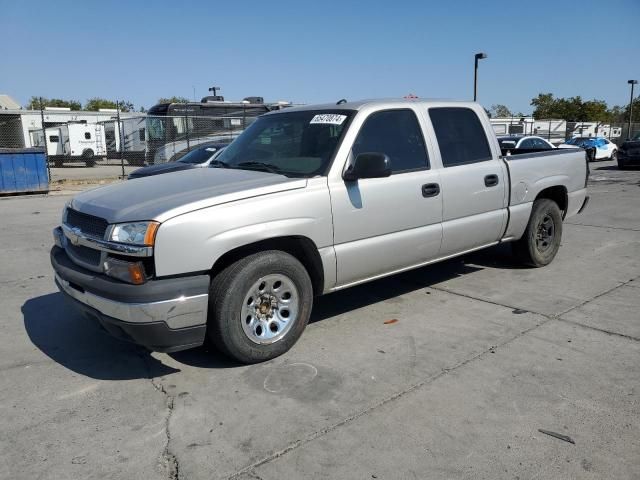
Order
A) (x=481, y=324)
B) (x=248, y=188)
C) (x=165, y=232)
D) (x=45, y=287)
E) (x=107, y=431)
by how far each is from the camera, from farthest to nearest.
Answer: (x=45, y=287)
(x=481, y=324)
(x=248, y=188)
(x=165, y=232)
(x=107, y=431)

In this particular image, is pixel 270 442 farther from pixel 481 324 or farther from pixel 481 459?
pixel 481 324

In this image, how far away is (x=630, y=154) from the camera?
71.2 ft

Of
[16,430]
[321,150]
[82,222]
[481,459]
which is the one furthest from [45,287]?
[481,459]

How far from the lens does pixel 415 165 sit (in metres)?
4.61

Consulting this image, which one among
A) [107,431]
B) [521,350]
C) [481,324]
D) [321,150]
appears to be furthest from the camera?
[481,324]

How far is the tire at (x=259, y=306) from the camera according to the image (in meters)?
3.49

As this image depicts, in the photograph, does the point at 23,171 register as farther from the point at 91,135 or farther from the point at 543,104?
the point at 543,104

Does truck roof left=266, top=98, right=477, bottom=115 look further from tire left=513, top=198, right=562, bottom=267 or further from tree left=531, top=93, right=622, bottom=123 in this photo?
tree left=531, top=93, right=622, bottom=123

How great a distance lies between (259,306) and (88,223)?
131 cm

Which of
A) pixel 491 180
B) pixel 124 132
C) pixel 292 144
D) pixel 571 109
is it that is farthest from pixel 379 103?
pixel 571 109

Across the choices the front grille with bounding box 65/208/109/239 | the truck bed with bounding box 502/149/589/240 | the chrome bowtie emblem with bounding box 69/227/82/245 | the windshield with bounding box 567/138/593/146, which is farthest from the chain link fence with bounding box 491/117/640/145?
the chrome bowtie emblem with bounding box 69/227/82/245

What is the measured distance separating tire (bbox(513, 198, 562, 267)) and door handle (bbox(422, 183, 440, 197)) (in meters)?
1.83

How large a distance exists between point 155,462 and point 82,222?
6.02 ft

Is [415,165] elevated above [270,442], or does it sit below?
above
